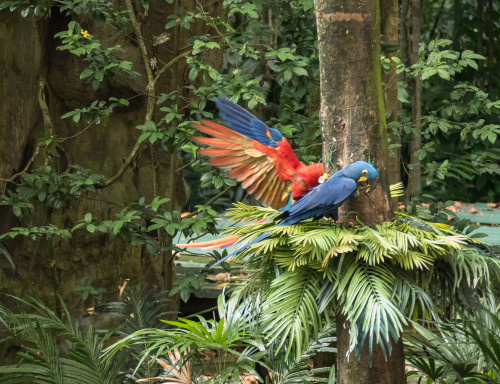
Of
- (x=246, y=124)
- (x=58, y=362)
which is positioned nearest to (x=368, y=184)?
(x=246, y=124)

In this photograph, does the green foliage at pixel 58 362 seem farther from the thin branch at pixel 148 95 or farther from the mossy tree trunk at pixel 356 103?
the mossy tree trunk at pixel 356 103

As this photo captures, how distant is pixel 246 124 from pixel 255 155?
116 mm

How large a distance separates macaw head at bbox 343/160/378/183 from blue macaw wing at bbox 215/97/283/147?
15.1 inches

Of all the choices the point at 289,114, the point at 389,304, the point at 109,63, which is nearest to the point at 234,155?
the point at 389,304

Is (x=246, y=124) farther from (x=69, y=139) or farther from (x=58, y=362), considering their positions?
(x=69, y=139)

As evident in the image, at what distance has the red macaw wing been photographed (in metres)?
2.13

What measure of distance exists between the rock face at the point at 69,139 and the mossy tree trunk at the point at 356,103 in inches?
60.3

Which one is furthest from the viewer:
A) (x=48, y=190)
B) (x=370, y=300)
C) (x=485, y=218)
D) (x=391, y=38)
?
(x=485, y=218)

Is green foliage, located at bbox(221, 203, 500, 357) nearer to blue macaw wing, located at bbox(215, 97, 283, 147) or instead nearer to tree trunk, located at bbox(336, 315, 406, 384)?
tree trunk, located at bbox(336, 315, 406, 384)

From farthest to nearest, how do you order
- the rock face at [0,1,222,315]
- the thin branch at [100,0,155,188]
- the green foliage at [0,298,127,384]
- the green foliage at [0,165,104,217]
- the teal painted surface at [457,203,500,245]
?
the teal painted surface at [457,203,500,245] → the rock face at [0,1,222,315] → the thin branch at [100,0,155,188] → the green foliage at [0,165,104,217] → the green foliage at [0,298,127,384]

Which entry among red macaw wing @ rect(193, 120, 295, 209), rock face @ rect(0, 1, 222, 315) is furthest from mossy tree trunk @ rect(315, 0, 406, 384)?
rock face @ rect(0, 1, 222, 315)

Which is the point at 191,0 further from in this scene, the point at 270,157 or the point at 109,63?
the point at 270,157

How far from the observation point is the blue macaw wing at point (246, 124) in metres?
2.14

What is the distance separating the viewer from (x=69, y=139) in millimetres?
3449
